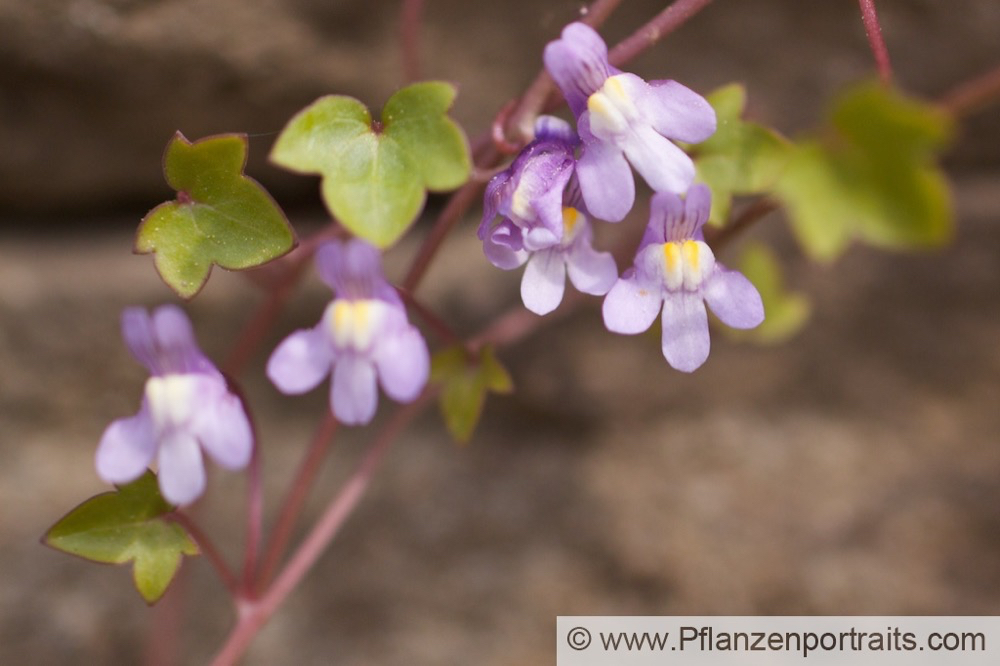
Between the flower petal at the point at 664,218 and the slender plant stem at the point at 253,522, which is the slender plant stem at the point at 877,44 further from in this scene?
the slender plant stem at the point at 253,522

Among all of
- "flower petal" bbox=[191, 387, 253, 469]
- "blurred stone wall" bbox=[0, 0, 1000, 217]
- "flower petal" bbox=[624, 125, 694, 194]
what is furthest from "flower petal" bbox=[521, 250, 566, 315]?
"blurred stone wall" bbox=[0, 0, 1000, 217]

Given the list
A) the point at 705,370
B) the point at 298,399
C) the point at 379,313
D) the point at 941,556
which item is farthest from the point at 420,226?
the point at 941,556

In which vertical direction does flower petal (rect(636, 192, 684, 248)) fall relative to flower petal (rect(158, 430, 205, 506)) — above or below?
above

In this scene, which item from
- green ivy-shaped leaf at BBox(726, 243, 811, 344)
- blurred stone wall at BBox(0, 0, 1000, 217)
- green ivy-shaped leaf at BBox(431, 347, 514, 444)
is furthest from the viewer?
green ivy-shaped leaf at BBox(726, 243, 811, 344)

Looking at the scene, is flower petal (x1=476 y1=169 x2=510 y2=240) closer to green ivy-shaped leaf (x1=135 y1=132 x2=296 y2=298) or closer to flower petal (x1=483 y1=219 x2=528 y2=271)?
flower petal (x1=483 y1=219 x2=528 y2=271)

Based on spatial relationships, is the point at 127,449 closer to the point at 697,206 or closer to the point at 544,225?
the point at 544,225

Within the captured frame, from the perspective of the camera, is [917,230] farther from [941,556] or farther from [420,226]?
[941,556]
